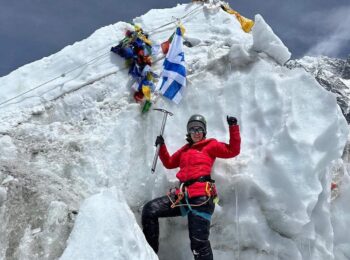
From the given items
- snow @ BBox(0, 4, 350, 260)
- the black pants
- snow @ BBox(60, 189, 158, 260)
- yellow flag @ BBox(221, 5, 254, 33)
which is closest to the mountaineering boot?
the black pants

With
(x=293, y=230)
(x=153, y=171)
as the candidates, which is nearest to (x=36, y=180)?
(x=153, y=171)

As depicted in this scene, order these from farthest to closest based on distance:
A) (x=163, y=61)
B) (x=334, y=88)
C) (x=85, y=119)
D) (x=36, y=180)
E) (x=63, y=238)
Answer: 1. (x=334, y=88)
2. (x=163, y=61)
3. (x=85, y=119)
4. (x=36, y=180)
5. (x=63, y=238)

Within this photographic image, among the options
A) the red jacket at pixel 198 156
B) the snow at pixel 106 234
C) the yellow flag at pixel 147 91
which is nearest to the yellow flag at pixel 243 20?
the yellow flag at pixel 147 91

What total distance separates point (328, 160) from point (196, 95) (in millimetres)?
2350

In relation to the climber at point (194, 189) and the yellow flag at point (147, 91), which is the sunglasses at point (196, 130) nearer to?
the climber at point (194, 189)

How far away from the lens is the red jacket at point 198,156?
6.73 meters

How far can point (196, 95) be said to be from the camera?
827 centimetres

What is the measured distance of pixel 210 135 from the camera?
7863mm

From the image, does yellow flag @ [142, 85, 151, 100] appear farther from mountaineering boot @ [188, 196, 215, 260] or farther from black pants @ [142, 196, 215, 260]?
mountaineering boot @ [188, 196, 215, 260]

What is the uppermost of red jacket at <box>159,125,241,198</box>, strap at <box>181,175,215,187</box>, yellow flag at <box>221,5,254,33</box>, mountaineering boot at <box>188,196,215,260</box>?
yellow flag at <box>221,5,254,33</box>

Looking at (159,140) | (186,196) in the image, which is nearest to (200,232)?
(186,196)

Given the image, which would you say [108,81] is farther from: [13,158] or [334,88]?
[334,88]

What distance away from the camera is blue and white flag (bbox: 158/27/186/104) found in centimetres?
821

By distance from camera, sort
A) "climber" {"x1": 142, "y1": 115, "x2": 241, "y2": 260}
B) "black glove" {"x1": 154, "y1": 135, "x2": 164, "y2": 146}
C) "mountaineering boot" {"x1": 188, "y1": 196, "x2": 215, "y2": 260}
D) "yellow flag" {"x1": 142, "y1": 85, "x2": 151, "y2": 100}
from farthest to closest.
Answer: "yellow flag" {"x1": 142, "y1": 85, "x2": 151, "y2": 100} < "black glove" {"x1": 154, "y1": 135, "x2": 164, "y2": 146} < "climber" {"x1": 142, "y1": 115, "x2": 241, "y2": 260} < "mountaineering boot" {"x1": 188, "y1": 196, "x2": 215, "y2": 260}
